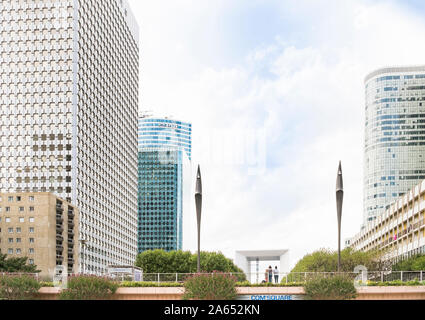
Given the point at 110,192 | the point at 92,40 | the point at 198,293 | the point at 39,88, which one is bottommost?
the point at 198,293

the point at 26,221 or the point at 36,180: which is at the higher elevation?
the point at 36,180

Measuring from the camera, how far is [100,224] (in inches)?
6594

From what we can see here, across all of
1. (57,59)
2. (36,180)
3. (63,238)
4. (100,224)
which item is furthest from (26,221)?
(57,59)

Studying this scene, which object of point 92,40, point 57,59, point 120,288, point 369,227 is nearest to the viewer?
point 120,288

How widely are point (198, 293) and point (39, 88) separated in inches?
5100

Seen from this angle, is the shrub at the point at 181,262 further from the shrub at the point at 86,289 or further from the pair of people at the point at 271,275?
the shrub at the point at 86,289

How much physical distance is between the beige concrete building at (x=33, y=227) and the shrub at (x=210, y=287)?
95521 millimetres

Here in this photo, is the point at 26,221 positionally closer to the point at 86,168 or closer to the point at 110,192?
the point at 86,168

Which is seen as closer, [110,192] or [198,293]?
[198,293]

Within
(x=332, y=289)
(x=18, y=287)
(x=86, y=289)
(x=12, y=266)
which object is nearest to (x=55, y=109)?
(x=12, y=266)

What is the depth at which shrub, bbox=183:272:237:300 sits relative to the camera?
3941 centimetres

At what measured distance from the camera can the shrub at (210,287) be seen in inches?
1551

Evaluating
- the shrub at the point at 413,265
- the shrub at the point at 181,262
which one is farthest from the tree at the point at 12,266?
the shrub at the point at 413,265
